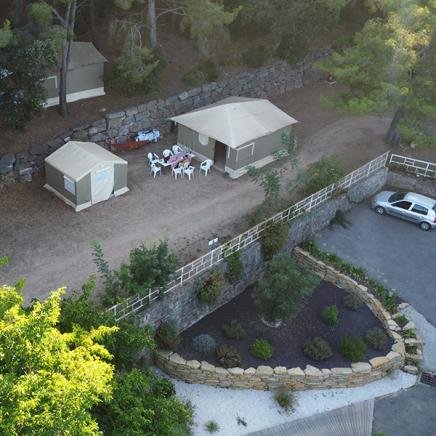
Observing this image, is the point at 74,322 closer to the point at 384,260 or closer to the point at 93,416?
the point at 93,416

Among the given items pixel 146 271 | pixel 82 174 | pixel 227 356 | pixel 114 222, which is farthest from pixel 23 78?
pixel 227 356

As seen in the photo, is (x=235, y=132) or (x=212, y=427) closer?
(x=212, y=427)

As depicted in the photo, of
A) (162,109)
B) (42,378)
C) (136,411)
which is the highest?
(42,378)

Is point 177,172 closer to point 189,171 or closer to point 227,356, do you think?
point 189,171

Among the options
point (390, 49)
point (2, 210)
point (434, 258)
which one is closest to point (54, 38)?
point (2, 210)

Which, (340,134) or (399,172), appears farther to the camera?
(340,134)

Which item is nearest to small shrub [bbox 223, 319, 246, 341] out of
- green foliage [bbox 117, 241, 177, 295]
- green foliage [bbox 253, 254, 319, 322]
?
green foliage [bbox 253, 254, 319, 322]

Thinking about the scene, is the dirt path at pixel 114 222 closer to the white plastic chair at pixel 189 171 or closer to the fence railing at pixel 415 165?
the white plastic chair at pixel 189 171

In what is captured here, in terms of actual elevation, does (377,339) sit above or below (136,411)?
below

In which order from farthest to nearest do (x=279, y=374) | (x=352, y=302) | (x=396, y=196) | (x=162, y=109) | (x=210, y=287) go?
(x=162, y=109)
(x=396, y=196)
(x=352, y=302)
(x=210, y=287)
(x=279, y=374)
